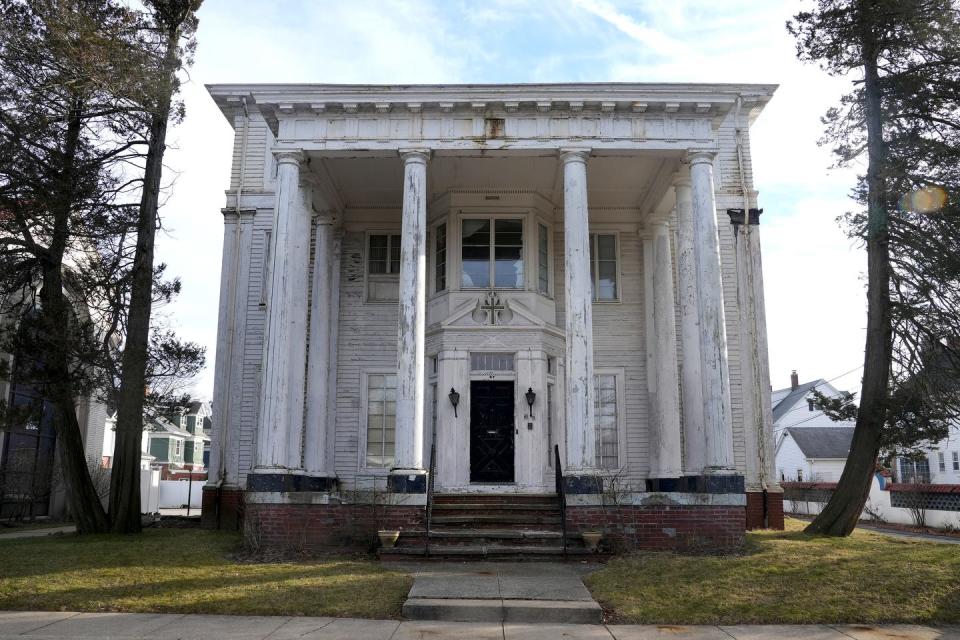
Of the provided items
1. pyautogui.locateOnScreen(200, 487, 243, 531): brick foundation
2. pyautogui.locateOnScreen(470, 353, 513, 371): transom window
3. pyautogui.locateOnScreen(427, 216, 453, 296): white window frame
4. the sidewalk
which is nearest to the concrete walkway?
the sidewalk

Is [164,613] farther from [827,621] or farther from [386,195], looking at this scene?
[386,195]

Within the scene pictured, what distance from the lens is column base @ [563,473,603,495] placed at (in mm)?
12039

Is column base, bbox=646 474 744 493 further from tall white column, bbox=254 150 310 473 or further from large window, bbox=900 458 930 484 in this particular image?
large window, bbox=900 458 930 484

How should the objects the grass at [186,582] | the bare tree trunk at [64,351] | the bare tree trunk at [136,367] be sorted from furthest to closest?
→ 1. the bare tree trunk at [136,367]
2. the bare tree trunk at [64,351]
3. the grass at [186,582]

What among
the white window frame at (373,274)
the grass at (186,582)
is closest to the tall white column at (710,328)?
the grass at (186,582)

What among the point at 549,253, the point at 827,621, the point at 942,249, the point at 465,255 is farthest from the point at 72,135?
the point at 942,249

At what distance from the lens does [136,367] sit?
1475 centimetres

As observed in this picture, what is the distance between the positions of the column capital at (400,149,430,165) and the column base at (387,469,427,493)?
5451mm

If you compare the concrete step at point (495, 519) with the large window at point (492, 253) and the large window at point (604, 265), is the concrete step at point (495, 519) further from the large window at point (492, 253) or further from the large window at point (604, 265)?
the large window at point (604, 265)

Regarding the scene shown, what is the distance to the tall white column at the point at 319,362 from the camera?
15.9 m

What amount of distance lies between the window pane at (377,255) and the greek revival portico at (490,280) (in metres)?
0.08

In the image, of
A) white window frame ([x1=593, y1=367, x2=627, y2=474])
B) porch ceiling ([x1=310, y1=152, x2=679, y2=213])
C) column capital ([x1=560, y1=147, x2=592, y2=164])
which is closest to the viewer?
column capital ([x1=560, y1=147, x2=592, y2=164])

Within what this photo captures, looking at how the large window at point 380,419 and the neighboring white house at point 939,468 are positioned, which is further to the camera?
the neighboring white house at point 939,468

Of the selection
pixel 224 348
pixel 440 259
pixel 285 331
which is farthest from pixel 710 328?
pixel 224 348
